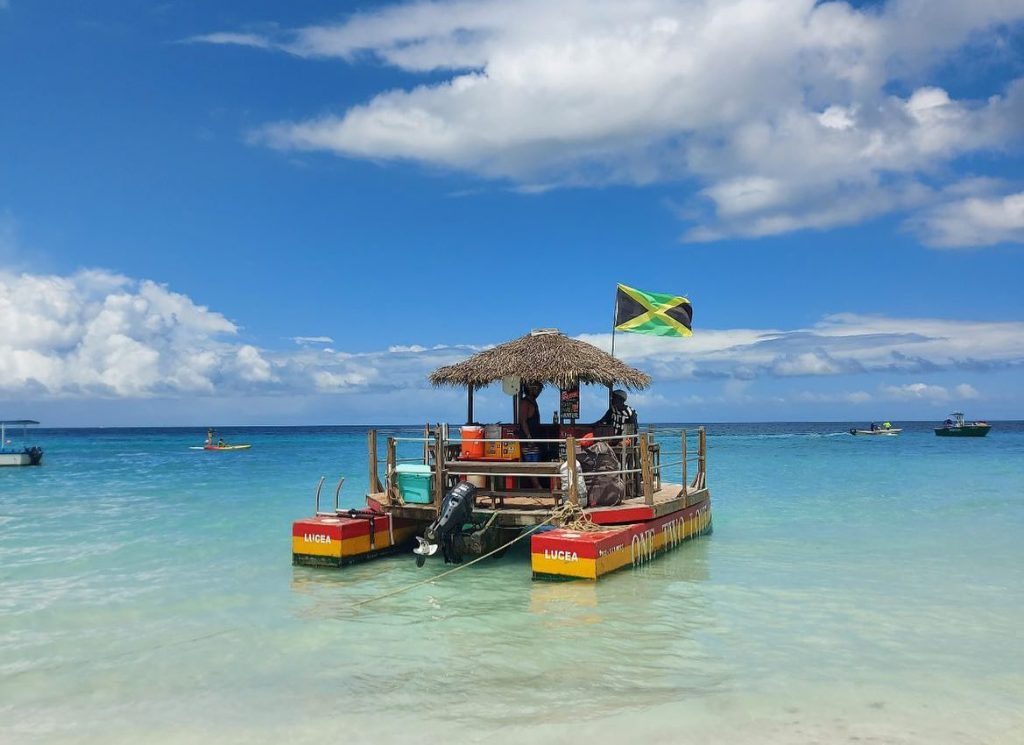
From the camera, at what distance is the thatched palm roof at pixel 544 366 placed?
1353cm

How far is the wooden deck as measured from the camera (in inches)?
480

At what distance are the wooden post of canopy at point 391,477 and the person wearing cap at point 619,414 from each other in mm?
4077

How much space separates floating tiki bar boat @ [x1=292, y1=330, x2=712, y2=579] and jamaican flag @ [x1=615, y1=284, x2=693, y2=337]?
1.42m

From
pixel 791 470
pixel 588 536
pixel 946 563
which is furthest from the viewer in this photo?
pixel 791 470

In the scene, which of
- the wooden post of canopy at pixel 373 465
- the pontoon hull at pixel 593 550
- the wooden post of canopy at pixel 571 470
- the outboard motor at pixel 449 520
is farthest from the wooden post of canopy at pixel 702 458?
the wooden post of canopy at pixel 373 465

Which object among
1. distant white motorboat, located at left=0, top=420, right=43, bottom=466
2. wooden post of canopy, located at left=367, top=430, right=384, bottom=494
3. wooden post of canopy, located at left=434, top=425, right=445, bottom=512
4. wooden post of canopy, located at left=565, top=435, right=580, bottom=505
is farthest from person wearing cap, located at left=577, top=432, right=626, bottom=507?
distant white motorboat, located at left=0, top=420, right=43, bottom=466

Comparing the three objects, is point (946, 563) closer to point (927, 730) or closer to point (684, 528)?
point (684, 528)

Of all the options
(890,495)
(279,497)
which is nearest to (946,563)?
(890,495)

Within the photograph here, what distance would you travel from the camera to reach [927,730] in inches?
254

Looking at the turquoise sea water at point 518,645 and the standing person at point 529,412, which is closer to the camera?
the turquoise sea water at point 518,645

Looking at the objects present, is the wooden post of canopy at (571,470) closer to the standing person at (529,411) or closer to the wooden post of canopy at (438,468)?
the wooden post of canopy at (438,468)

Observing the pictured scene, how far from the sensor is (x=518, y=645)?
28.3 feet

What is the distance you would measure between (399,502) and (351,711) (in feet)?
20.8

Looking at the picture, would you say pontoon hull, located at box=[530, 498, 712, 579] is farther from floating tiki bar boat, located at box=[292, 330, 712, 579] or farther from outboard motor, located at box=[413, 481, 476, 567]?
outboard motor, located at box=[413, 481, 476, 567]
